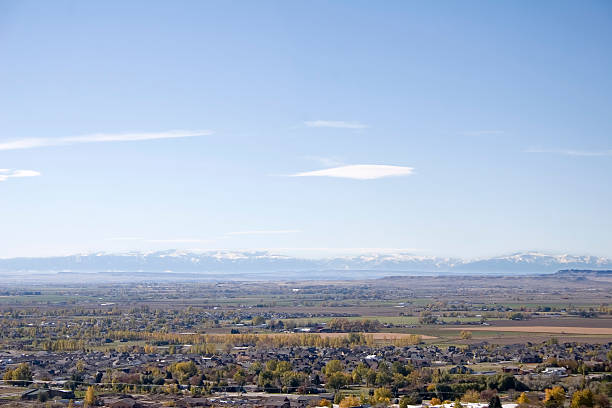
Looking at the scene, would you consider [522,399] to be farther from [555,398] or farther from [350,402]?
[350,402]

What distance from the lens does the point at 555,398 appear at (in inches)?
1374

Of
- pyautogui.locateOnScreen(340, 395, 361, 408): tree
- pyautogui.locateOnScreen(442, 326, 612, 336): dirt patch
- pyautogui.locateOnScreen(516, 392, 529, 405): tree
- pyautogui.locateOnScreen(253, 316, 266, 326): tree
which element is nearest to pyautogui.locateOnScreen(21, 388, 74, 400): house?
pyautogui.locateOnScreen(340, 395, 361, 408): tree

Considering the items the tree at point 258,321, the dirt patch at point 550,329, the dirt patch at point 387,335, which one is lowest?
the dirt patch at point 550,329

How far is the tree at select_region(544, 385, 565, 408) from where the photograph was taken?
112 ft

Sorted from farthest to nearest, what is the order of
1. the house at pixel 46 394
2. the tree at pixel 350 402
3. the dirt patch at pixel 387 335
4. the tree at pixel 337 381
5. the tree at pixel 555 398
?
the dirt patch at pixel 387 335 < the tree at pixel 337 381 < the house at pixel 46 394 < the tree at pixel 350 402 < the tree at pixel 555 398

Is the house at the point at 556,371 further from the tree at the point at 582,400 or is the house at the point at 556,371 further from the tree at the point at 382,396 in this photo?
A: the tree at the point at 382,396

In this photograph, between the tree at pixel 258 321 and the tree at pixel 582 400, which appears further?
the tree at pixel 258 321

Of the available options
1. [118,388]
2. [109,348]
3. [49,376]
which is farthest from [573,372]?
[109,348]

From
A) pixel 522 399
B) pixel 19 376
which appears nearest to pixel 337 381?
pixel 522 399

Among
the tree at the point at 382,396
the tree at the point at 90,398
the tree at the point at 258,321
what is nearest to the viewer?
the tree at the point at 382,396

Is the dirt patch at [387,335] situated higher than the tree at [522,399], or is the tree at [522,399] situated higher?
the dirt patch at [387,335]

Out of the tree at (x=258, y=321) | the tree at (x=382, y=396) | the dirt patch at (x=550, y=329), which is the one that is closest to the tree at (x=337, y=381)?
the tree at (x=382, y=396)

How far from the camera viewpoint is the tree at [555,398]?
112 feet

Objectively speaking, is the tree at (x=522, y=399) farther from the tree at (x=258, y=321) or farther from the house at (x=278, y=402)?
the tree at (x=258, y=321)
